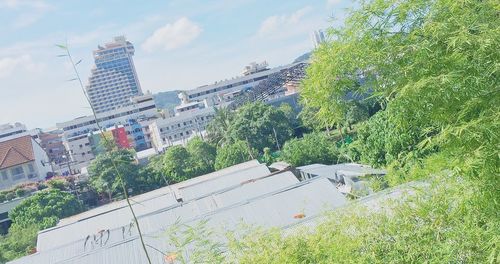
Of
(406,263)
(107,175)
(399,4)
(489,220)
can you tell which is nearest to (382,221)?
(406,263)

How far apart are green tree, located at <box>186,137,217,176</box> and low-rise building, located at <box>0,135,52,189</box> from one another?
298 inches

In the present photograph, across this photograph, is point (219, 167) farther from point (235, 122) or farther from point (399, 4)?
point (399, 4)

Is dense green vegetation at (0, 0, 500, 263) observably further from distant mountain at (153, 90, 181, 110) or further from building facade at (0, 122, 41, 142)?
distant mountain at (153, 90, 181, 110)

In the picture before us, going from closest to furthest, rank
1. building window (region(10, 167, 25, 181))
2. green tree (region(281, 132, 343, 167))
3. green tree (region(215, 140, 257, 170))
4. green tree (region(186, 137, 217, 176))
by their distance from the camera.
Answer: green tree (region(281, 132, 343, 167))
green tree (region(215, 140, 257, 170))
green tree (region(186, 137, 217, 176))
building window (region(10, 167, 25, 181))

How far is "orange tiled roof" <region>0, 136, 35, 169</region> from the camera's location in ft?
58.0

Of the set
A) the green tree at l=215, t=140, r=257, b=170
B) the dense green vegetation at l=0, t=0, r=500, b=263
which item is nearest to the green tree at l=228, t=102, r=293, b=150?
the green tree at l=215, t=140, r=257, b=170

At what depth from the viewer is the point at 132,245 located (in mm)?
4715

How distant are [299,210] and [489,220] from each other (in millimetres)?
3448

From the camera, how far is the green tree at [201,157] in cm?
1468

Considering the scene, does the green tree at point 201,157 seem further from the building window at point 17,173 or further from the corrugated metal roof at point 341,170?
the building window at point 17,173

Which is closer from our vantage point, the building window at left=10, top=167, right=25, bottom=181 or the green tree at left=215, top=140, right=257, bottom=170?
the green tree at left=215, top=140, right=257, bottom=170

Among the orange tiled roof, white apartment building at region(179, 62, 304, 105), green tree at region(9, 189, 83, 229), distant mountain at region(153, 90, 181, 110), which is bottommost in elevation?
green tree at region(9, 189, 83, 229)

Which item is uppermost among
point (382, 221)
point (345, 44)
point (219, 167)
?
point (345, 44)

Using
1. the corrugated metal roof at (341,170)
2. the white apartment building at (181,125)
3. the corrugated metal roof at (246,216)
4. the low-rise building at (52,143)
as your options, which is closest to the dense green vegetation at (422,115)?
the corrugated metal roof at (246,216)
